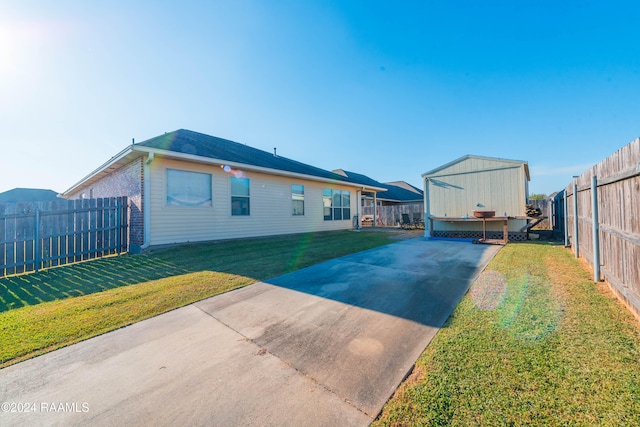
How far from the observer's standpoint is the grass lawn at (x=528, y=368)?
137 cm

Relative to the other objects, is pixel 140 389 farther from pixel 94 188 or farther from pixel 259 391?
pixel 94 188

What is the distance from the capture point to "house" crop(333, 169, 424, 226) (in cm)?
1769

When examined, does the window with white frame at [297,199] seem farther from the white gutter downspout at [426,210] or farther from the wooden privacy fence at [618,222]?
the wooden privacy fence at [618,222]

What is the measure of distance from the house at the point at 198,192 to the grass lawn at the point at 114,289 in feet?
3.77

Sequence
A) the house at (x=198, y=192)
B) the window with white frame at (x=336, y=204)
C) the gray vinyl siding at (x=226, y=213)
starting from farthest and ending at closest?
the window with white frame at (x=336, y=204)
the gray vinyl siding at (x=226, y=213)
the house at (x=198, y=192)

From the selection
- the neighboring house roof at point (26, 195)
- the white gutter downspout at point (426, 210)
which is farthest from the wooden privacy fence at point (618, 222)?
the neighboring house roof at point (26, 195)

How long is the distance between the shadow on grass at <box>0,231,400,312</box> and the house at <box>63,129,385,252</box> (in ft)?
3.16

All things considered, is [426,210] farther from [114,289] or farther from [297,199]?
[114,289]

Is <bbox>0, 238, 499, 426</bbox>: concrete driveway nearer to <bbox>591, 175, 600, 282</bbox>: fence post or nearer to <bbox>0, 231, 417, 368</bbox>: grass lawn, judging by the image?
<bbox>0, 231, 417, 368</bbox>: grass lawn

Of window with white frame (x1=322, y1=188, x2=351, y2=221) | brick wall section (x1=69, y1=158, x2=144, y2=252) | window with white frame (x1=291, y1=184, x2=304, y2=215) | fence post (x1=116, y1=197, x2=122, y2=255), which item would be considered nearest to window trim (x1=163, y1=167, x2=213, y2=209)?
brick wall section (x1=69, y1=158, x2=144, y2=252)

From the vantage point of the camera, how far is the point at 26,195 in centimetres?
2297

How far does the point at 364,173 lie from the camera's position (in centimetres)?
2498

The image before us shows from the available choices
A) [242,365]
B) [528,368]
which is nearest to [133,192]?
[242,365]

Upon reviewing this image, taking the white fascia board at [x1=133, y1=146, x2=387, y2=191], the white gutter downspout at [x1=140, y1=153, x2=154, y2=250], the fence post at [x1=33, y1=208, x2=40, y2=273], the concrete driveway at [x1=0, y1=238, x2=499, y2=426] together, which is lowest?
the concrete driveway at [x1=0, y1=238, x2=499, y2=426]
